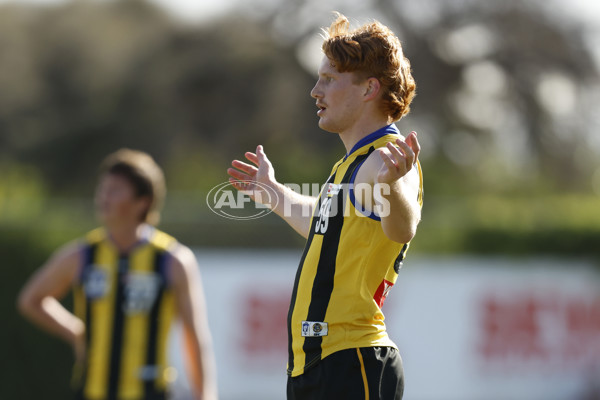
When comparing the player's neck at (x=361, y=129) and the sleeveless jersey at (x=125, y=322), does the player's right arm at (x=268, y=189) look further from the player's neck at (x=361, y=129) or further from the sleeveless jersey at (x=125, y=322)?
the sleeveless jersey at (x=125, y=322)

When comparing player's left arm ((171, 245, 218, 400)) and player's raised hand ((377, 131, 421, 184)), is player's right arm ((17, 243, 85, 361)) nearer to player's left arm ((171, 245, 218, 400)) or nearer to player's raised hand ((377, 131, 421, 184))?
player's left arm ((171, 245, 218, 400))

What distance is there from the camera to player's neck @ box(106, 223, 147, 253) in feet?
18.1

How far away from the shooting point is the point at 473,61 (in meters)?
20.8

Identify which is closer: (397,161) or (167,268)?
(397,161)

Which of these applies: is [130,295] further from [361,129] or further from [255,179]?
[361,129]

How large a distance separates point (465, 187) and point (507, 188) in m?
0.91

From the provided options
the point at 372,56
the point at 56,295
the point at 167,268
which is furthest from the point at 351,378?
the point at 56,295

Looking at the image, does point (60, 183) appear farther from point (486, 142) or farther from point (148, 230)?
point (148, 230)

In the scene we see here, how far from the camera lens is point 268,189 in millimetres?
3703

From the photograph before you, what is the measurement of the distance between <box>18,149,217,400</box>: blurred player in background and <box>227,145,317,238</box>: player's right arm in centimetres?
179

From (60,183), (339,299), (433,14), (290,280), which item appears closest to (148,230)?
(339,299)

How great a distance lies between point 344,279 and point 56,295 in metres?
2.91

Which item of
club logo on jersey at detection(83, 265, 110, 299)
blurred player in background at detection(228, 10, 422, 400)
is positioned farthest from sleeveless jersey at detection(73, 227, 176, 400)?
blurred player in background at detection(228, 10, 422, 400)

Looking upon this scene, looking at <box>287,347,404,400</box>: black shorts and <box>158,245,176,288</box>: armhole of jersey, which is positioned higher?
<box>158,245,176,288</box>: armhole of jersey
